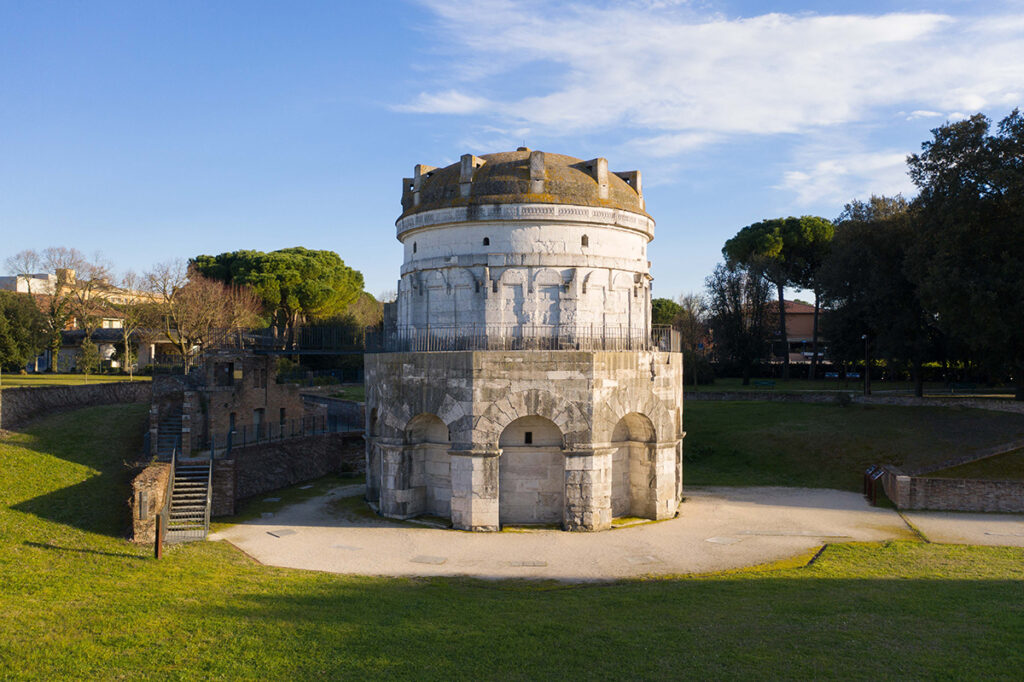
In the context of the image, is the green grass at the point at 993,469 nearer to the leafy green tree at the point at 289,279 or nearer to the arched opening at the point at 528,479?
the arched opening at the point at 528,479

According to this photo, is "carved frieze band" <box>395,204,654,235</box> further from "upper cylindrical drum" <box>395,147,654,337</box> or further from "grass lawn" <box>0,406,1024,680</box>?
"grass lawn" <box>0,406,1024,680</box>

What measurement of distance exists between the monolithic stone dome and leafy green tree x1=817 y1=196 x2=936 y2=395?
19859mm

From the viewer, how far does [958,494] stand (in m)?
25.9

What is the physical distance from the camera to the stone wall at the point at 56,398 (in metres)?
26.5

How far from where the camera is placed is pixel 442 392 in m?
23.1

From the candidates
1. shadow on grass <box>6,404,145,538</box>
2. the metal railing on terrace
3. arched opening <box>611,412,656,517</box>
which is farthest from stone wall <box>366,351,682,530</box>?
shadow on grass <box>6,404,145,538</box>

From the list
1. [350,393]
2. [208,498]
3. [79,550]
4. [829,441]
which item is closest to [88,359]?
[350,393]

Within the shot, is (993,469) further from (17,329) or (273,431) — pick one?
(17,329)

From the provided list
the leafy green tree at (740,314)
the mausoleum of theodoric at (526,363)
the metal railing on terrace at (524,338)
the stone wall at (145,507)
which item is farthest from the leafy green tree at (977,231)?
the stone wall at (145,507)

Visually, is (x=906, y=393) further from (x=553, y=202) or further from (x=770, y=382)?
(x=553, y=202)

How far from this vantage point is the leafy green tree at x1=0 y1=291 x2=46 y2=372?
33.8 m

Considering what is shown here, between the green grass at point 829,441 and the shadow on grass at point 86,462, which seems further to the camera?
the green grass at point 829,441

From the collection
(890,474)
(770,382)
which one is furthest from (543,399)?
(770,382)

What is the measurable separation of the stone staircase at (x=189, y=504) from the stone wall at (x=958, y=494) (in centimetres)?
2328
